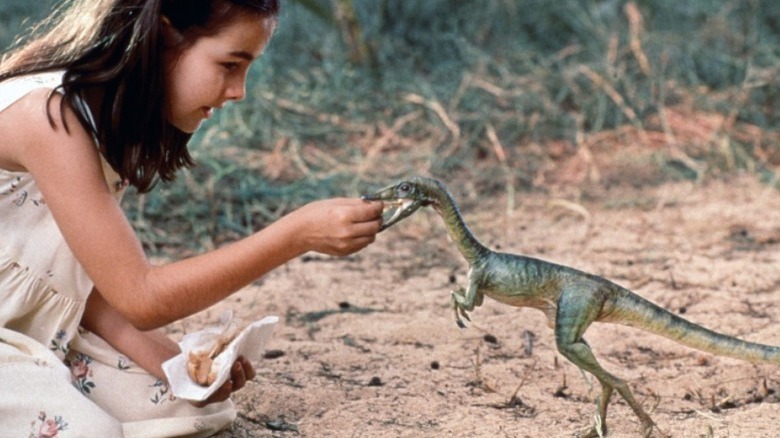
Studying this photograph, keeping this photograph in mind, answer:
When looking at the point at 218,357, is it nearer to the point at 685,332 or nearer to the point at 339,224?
the point at 339,224

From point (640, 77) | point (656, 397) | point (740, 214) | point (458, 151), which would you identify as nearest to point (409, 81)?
point (458, 151)

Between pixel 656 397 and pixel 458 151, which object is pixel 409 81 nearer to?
pixel 458 151

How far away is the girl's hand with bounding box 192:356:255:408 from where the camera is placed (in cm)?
248

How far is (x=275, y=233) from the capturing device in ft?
7.36

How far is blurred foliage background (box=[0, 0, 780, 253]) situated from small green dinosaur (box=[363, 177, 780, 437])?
6.76ft

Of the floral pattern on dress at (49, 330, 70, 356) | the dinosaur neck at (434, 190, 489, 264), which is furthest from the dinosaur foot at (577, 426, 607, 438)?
the floral pattern on dress at (49, 330, 70, 356)

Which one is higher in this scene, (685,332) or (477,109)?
(477,109)

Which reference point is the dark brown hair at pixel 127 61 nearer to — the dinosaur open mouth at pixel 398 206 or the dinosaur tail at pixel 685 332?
the dinosaur open mouth at pixel 398 206

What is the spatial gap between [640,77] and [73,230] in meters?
4.13

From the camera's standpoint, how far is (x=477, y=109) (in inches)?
219

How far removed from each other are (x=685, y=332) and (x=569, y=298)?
0.26m

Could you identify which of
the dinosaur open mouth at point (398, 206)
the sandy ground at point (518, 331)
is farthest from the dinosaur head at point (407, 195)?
the sandy ground at point (518, 331)

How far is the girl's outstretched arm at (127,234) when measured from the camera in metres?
2.21

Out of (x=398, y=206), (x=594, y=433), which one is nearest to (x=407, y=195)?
(x=398, y=206)
